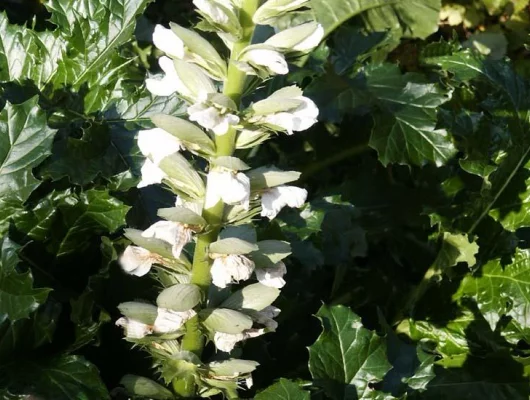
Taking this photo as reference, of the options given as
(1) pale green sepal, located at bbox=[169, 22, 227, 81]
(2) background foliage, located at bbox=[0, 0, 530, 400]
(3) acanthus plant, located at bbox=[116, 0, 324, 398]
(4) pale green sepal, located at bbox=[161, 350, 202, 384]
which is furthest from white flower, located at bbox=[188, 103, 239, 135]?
(2) background foliage, located at bbox=[0, 0, 530, 400]

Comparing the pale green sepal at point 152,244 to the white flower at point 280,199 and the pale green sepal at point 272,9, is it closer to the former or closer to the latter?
the white flower at point 280,199

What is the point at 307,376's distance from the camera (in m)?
2.07

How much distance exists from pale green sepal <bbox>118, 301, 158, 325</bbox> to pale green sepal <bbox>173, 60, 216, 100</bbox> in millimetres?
434

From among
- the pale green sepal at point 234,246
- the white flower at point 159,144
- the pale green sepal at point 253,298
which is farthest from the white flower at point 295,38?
the pale green sepal at point 253,298

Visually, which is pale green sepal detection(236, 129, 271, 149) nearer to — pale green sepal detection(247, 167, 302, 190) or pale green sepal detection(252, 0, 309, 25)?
pale green sepal detection(247, 167, 302, 190)

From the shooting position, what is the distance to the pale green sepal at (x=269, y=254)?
4.62ft

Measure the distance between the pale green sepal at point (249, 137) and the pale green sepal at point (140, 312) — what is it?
370mm

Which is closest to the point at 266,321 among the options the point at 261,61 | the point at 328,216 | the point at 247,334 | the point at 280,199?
the point at 247,334

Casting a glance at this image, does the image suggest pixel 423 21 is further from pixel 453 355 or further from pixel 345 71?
pixel 453 355

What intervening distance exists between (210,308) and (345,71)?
1352mm

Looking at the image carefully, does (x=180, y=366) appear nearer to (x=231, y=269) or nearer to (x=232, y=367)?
(x=232, y=367)

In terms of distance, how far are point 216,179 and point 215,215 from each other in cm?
11

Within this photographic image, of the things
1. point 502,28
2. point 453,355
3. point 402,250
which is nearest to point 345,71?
point 402,250

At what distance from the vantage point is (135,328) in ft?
4.80
